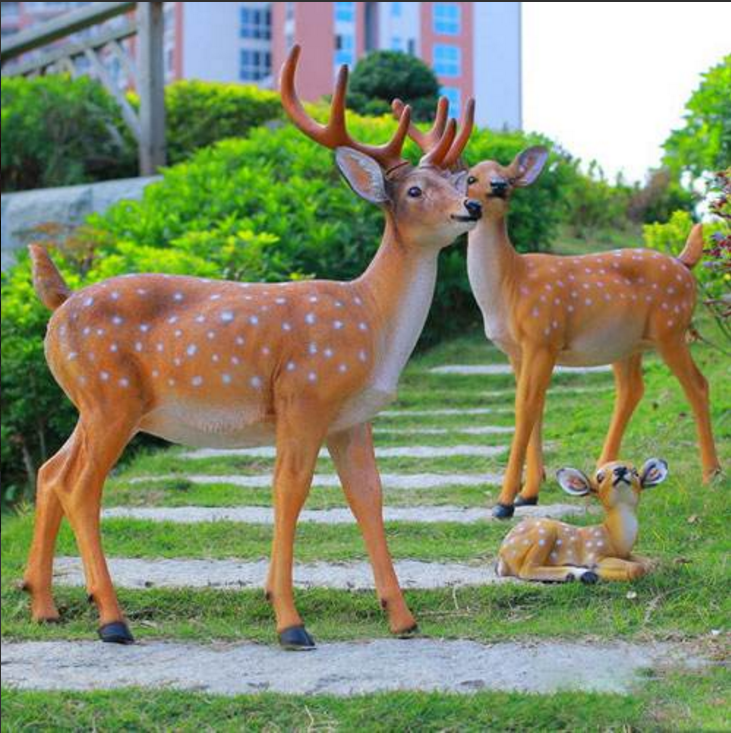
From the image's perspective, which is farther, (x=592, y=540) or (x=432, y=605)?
(x=592, y=540)

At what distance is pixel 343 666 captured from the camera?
434 cm

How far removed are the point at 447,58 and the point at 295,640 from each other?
47822mm

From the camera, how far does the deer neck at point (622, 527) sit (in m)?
5.22

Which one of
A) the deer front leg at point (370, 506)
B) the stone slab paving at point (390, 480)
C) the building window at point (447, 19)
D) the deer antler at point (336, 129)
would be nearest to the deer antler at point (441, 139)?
the deer antler at point (336, 129)

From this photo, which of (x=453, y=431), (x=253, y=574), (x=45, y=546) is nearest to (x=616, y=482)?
(x=253, y=574)

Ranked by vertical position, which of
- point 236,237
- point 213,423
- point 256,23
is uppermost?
point 256,23

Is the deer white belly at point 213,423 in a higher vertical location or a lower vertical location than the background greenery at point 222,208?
lower

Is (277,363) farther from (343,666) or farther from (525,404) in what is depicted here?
(525,404)

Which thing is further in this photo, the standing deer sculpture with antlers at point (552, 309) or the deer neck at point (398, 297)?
the standing deer sculpture with antlers at point (552, 309)

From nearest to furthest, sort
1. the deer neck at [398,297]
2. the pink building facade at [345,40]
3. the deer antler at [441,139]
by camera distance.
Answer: the deer neck at [398,297] < the deer antler at [441,139] < the pink building facade at [345,40]

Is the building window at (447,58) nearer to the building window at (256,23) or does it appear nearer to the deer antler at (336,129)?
the building window at (256,23)

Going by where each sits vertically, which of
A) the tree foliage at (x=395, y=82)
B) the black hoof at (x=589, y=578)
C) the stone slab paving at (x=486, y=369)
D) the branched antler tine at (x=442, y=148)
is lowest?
the black hoof at (x=589, y=578)

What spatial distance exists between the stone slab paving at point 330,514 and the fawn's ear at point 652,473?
121 centimetres

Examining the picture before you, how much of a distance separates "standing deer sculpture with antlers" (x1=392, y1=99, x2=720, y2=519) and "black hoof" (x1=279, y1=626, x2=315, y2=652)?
215 centimetres
